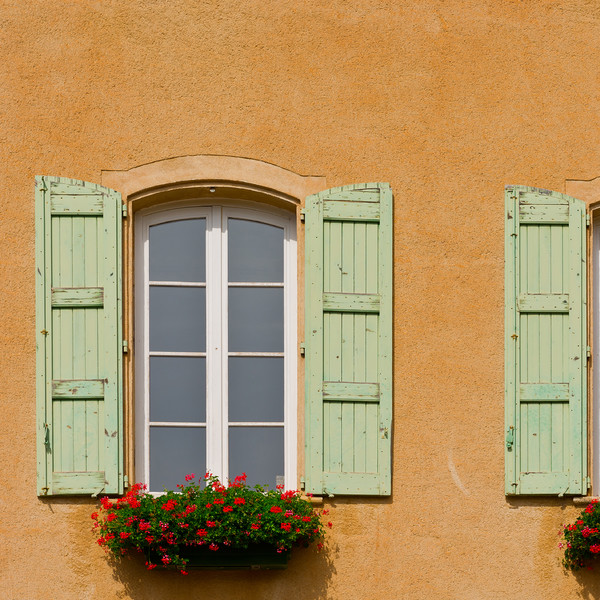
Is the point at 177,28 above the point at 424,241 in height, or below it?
above

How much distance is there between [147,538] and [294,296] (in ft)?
5.35

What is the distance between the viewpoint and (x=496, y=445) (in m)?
7.31

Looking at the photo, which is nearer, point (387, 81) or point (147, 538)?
point (147, 538)

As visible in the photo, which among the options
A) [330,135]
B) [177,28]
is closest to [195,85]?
[177,28]

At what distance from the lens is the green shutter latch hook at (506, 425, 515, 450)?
7.26 meters

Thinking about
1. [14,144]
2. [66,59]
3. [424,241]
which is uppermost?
[66,59]

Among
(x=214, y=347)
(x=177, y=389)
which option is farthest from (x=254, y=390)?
(x=177, y=389)

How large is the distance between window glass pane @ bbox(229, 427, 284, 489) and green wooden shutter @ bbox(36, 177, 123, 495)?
68 cm

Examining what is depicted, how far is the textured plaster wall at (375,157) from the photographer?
23.5 feet

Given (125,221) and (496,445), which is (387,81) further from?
(496,445)

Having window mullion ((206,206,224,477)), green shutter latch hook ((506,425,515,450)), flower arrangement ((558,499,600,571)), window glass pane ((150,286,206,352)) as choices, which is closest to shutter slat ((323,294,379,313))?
window mullion ((206,206,224,477))

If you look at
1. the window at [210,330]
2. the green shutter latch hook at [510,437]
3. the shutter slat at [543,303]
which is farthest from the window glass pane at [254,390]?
the shutter slat at [543,303]

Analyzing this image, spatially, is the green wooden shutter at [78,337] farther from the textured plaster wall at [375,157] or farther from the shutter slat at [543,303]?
the shutter slat at [543,303]

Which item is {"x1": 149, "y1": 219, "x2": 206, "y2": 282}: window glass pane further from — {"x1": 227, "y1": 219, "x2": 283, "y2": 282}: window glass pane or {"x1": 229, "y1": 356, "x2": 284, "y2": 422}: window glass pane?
{"x1": 229, "y1": 356, "x2": 284, "y2": 422}: window glass pane
